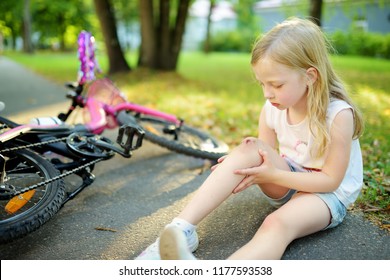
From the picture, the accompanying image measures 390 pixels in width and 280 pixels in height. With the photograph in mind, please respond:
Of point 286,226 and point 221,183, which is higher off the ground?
point 221,183

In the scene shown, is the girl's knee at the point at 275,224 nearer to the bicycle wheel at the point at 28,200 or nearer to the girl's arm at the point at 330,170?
the girl's arm at the point at 330,170

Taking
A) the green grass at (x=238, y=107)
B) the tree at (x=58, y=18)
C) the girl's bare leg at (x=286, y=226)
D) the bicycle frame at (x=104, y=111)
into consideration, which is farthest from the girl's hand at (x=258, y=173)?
the tree at (x=58, y=18)

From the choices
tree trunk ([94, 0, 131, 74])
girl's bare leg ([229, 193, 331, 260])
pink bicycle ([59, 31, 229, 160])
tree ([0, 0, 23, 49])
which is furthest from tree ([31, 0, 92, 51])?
girl's bare leg ([229, 193, 331, 260])

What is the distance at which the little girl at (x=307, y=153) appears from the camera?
1.82 metres

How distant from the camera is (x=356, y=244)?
2006mm

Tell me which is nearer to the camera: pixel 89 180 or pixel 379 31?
→ pixel 89 180

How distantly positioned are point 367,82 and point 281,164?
326 inches

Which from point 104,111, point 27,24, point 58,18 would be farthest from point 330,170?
point 58,18

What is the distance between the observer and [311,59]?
74.1 inches

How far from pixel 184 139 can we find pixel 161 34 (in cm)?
659

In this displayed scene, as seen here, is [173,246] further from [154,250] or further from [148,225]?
[148,225]

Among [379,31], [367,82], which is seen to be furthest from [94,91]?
[379,31]

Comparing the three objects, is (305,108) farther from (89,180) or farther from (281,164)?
(89,180)

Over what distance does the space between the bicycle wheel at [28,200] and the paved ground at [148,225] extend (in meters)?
0.17
